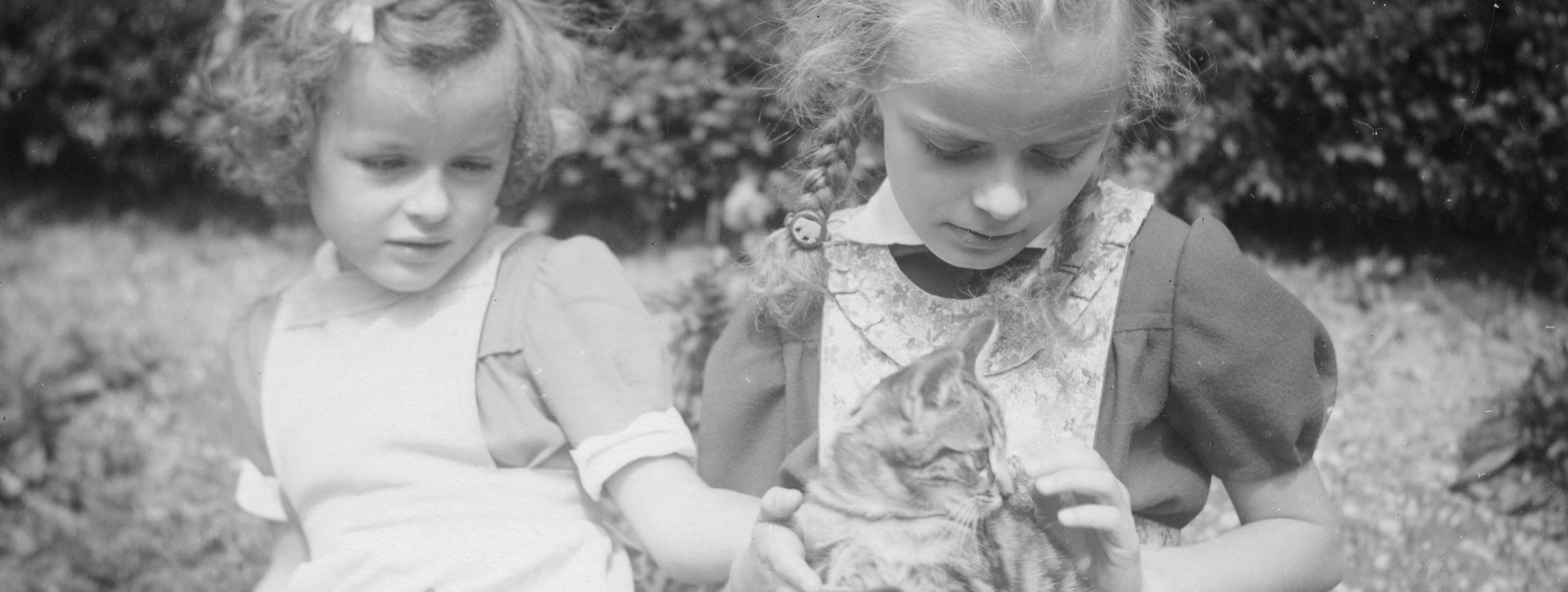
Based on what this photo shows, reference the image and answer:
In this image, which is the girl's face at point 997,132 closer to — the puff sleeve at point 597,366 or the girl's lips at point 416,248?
the puff sleeve at point 597,366

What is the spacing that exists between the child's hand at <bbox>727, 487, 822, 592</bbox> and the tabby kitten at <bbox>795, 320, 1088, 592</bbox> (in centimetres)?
3

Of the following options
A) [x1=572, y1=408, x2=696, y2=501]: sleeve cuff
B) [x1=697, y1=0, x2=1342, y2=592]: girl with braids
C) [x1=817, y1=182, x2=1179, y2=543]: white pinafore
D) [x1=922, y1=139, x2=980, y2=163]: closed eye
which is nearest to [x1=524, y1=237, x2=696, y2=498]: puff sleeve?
[x1=572, y1=408, x2=696, y2=501]: sleeve cuff

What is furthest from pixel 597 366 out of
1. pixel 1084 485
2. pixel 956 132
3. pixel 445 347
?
pixel 1084 485

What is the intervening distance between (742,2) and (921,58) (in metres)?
1.89

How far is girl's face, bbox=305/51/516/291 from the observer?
2297mm

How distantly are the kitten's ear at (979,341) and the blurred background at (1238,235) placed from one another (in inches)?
40.3

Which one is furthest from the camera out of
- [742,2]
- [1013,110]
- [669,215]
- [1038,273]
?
[669,215]

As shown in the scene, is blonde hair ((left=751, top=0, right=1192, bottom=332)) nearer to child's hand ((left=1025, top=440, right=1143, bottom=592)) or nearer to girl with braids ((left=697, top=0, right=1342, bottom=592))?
girl with braids ((left=697, top=0, right=1342, bottom=592))

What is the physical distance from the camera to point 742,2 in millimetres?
3637

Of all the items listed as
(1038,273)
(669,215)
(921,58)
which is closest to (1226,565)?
(1038,273)

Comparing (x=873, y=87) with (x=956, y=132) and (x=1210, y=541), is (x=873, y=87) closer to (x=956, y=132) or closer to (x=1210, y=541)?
(x=956, y=132)

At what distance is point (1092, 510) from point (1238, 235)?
248cm

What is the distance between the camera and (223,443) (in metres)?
4.23

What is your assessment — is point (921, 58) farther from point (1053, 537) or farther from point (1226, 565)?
point (1226, 565)
